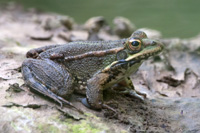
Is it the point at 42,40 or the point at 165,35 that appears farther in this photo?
the point at 165,35

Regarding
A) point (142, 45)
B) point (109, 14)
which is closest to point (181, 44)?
point (142, 45)

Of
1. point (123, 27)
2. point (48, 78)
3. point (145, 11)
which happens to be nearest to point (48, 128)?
point (48, 78)

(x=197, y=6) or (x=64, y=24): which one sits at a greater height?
(x=197, y=6)

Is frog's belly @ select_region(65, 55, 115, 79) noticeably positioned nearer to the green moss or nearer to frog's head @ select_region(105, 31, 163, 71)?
frog's head @ select_region(105, 31, 163, 71)

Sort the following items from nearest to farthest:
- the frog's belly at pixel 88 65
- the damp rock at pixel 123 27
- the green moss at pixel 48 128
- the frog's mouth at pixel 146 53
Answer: the green moss at pixel 48 128, the frog's mouth at pixel 146 53, the frog's belly at pixel 88 65, the damp rock at pixel 123 27

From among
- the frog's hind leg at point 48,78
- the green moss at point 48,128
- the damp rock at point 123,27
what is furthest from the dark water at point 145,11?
the green moss at point 48,128

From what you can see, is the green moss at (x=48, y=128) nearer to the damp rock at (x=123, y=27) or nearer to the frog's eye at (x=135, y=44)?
the frog's eye at (x=135, y=44)

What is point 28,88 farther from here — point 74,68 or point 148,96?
point 148,96

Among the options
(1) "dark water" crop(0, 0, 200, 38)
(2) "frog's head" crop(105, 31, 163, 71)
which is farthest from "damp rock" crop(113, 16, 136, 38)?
(2) "frog's head" crop(105, 31, 163, 71)
